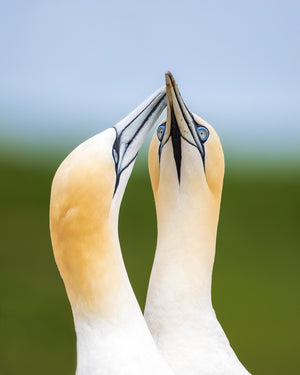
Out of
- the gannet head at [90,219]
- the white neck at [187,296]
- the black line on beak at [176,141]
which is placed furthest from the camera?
the black line on beak at [176,141]

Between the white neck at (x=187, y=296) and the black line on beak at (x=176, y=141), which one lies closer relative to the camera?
the white neck at (x=187, y=296)

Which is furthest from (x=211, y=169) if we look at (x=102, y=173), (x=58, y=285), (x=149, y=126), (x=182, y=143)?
(x=58, y=285)

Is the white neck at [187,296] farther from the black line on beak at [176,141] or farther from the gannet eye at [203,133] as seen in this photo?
the gannet eye at [203,133]

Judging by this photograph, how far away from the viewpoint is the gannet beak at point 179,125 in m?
3.68

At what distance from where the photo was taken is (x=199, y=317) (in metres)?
3.73

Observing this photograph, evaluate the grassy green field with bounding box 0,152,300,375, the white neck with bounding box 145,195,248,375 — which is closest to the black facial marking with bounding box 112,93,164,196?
the white neck with bounding box 145,195,248,375

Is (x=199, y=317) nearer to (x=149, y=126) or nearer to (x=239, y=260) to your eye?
(x=149, y=126)

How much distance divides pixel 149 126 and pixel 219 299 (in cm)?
502

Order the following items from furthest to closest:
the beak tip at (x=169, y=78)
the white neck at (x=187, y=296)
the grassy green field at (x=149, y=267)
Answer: the grassy green field at (x=149, y=267), the white neck at (x=187, y=296), the beak tip at (x=169, y=78)

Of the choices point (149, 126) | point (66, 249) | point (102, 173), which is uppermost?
point (149, 126)

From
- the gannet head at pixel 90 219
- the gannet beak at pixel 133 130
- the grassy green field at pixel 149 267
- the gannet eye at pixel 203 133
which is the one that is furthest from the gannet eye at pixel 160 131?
the grassy green field at pixel 149 267

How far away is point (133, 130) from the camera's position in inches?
134

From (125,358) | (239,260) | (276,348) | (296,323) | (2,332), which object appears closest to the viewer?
(125,358)

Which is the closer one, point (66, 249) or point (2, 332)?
point (66, 249)
